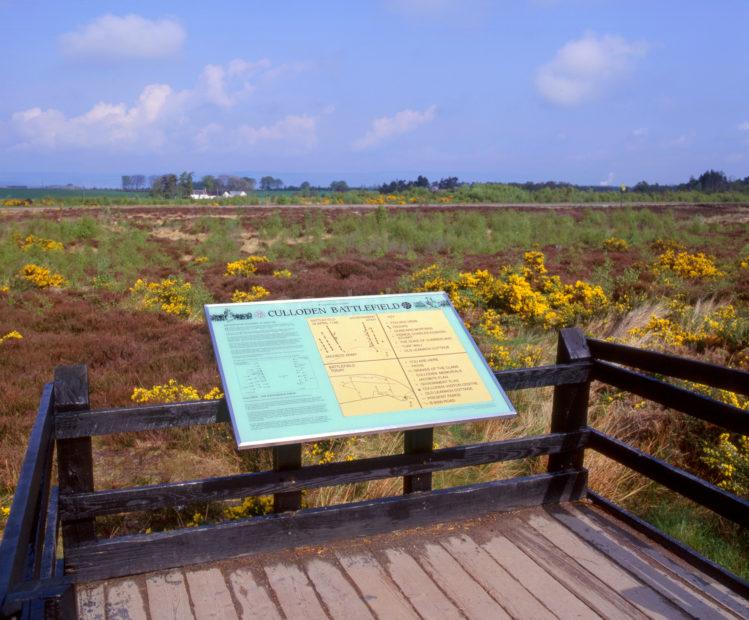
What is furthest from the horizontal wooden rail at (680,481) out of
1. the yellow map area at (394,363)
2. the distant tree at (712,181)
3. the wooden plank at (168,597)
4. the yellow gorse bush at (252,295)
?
the distant tree at (712,181)

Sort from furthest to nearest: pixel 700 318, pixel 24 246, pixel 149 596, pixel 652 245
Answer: pixel 652 245
pixel 24 246
pixel 700 318
pixel 149 596

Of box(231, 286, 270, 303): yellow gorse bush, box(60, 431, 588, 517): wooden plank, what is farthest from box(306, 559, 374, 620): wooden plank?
box(231, 286, 270, 303): yellow gorse bush

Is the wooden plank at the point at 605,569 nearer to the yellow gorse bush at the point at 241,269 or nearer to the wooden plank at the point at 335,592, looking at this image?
the wooden plank at the point at 335,592

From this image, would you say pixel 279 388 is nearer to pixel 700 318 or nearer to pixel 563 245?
pixel 700 318

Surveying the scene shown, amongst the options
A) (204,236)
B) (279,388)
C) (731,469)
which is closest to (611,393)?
(731,469)

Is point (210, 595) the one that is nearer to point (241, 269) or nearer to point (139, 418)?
point (139, 418)

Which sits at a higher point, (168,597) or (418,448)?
(418,448)

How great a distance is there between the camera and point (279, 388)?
3342 mm

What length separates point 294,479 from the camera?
344cm

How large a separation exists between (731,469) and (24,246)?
807 inches

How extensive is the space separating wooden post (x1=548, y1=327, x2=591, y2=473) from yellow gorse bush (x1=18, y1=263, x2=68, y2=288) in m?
13.5

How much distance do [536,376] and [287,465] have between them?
1448 millimetres

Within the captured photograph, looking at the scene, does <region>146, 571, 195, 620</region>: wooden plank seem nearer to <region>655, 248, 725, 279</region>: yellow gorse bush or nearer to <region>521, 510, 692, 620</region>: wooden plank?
<region>521, 510, 692, 620</region>: wooden plank

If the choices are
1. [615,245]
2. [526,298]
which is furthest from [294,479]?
[615,245]
